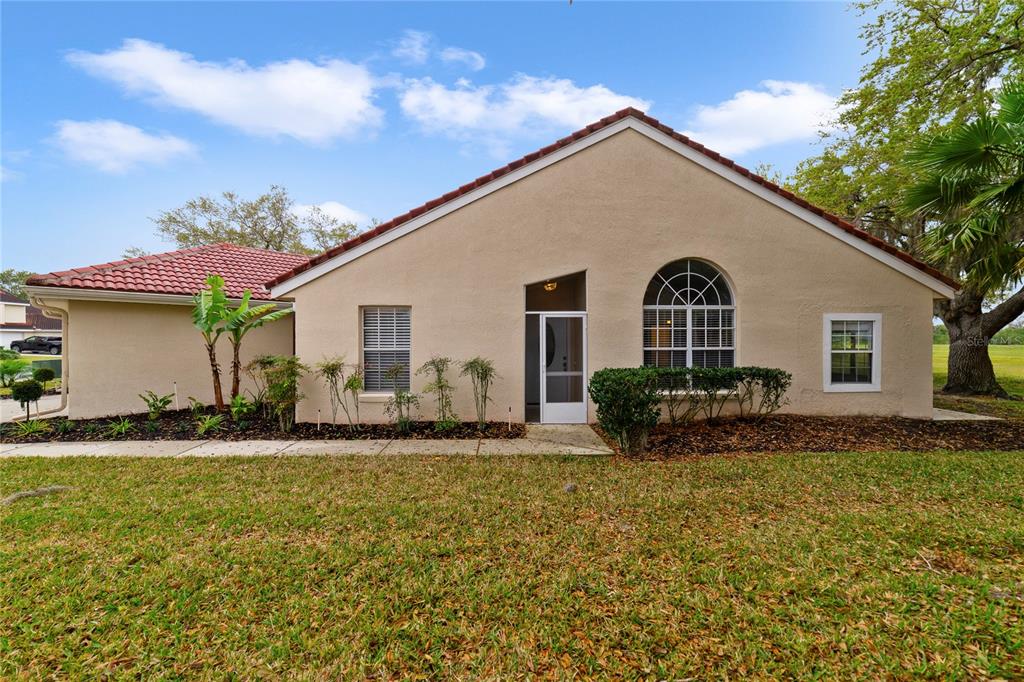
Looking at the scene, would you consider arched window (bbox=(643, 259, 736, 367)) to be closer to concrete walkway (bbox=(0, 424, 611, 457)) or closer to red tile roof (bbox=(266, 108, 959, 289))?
red tile roof (bbox=(266, 108, 959, 289))

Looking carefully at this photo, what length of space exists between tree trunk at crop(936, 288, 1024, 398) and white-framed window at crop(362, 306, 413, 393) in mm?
18396

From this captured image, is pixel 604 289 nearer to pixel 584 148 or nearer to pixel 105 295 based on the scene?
pixel 584 148

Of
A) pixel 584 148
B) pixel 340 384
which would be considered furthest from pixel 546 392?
pixel 584 148

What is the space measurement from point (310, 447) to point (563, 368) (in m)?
5.73

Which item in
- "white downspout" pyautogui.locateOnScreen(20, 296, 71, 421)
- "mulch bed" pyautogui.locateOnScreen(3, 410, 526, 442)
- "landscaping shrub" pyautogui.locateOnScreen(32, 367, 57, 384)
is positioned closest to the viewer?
"mulch bed" pyautogui.locateOnScreen(3, 410, 526, 442)

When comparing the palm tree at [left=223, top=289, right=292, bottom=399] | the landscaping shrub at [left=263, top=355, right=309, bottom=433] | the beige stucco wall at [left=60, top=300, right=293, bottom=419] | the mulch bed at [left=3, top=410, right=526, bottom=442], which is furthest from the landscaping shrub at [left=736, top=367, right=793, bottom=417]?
the beige stucco wall at [left=60, top=300, right=293, bottom=419]

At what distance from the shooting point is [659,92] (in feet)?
45.6

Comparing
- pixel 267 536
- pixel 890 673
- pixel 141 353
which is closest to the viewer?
pixel 890 673

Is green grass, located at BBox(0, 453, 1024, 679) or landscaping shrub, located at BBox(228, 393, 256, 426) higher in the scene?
landscaping shrub, located at BBox(228, 393, 256, 426)

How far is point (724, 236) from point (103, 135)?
18713mm

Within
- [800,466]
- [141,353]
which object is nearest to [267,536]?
[800,466]

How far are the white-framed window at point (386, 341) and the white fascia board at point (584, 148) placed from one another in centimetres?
140

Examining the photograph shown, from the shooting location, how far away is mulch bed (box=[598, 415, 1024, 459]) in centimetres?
723

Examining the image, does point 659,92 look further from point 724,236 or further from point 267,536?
point 267,536
